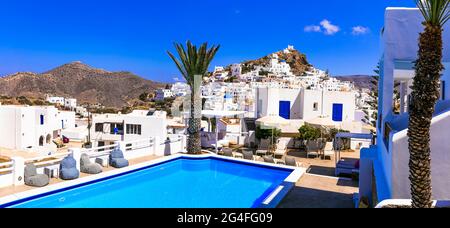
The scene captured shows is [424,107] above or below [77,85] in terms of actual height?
below

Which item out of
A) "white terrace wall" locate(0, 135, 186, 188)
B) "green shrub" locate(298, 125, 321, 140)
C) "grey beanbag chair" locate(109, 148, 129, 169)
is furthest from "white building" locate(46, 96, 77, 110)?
"grey beanbag chair" locate(109, 148, 129, 169)

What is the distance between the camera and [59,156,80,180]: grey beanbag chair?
1159 cm

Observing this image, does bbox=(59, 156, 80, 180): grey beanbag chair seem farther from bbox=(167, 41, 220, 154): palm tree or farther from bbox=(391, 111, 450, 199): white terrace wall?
bbox=(391, 111, 450, 199): white terrace wall

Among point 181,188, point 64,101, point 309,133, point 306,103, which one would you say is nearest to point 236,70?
point 64,101

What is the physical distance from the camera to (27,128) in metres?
42.0

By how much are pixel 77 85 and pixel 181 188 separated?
335ft

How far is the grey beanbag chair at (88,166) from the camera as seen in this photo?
493 inches

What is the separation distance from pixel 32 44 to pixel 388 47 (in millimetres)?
147622

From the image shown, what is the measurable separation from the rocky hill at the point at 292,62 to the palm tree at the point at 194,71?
435 feet

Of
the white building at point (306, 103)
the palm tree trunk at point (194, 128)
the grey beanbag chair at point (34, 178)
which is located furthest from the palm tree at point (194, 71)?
the white building at point (306, 103)

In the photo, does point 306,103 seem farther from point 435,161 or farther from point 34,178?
point 435,161
